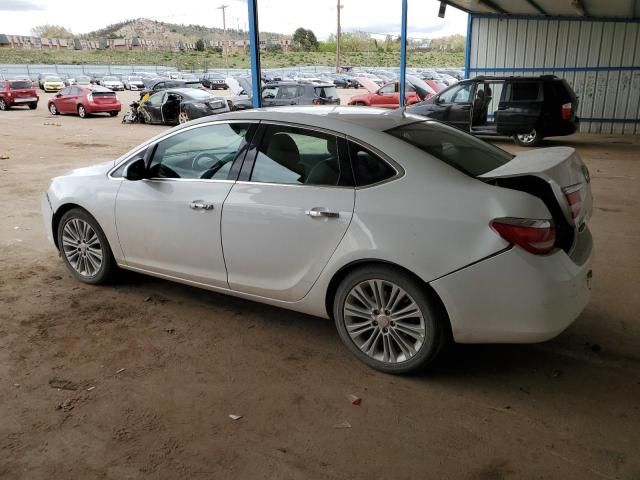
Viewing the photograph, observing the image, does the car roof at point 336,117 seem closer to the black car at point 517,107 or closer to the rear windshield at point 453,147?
the rear windshield at point 453,147

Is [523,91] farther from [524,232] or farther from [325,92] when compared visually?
[524,232]

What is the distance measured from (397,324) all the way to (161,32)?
498ft

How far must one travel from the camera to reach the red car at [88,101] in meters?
22.3

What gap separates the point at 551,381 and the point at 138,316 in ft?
9.42

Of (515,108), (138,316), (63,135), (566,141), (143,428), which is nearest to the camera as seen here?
(143,428)

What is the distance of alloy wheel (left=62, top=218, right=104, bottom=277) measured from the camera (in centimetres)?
451

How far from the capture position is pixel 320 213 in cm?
319

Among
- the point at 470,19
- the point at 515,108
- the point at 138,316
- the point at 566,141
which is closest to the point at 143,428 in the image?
the point at 138,316

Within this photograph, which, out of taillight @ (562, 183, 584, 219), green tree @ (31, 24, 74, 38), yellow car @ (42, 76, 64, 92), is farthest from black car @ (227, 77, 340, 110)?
green tree @ (31, 24, 74, 38)

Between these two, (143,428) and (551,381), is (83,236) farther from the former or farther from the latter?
(551,381)

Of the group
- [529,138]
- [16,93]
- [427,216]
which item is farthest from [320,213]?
[16,93]

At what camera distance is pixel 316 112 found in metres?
3.63

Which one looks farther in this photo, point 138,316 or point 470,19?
point 470,19

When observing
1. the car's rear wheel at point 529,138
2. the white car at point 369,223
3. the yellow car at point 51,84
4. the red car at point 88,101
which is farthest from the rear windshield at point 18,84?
the white car at point 369,223
